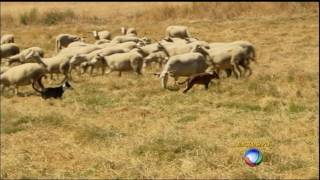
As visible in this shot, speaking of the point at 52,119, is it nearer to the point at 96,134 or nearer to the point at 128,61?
the point at 96,134

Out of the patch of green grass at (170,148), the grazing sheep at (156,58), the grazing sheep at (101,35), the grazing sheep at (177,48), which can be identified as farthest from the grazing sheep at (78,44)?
the patch of green grass at (170,148)

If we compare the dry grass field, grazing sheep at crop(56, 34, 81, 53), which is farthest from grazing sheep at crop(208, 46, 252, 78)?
grazing sheep at crop(56, 34, 81, 53)

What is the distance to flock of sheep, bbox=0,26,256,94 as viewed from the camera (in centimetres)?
1720

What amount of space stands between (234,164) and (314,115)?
403cm

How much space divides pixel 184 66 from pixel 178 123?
4561 millimetres

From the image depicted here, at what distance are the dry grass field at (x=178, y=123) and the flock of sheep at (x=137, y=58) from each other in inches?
17.9

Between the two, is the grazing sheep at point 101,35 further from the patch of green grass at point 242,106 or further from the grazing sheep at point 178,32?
the patch of green grass at point 242,106

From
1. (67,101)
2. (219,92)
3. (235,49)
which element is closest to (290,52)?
(235,49)

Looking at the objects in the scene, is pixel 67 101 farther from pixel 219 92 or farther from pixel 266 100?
pixel 266 100

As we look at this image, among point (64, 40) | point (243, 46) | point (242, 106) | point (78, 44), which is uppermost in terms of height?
point (243, 46)

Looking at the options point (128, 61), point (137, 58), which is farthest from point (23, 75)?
point (137, 58)

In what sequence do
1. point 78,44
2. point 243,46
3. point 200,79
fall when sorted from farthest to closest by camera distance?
point 78,44 < point 243,46 < point 200,79

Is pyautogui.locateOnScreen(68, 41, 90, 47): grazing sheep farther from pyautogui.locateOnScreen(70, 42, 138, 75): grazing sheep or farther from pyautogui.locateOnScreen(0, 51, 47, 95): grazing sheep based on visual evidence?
pyautogui.locateOnScreen(0, 51, 47, 95): grazing sheep

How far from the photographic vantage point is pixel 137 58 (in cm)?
1894
